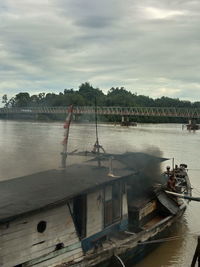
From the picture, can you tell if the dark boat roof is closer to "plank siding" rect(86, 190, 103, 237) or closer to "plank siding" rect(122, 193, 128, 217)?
"plank siding" rect(86, 190, 103, 237)

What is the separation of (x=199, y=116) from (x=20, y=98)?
8046 centimetres

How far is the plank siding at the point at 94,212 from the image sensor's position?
421 inches

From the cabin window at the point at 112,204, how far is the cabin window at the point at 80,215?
1145 millimetres

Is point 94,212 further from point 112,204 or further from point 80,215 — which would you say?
point 112,204

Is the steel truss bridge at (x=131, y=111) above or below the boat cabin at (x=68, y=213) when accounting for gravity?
above

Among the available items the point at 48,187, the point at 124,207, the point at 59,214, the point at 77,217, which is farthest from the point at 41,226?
the point at 124,207

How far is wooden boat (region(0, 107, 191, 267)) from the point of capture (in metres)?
8.47

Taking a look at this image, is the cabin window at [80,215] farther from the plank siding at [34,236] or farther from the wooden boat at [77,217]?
the plank siding at [34,236]

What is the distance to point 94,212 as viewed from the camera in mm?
10914

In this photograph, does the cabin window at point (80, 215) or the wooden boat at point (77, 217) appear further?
Answer: the cabin window at point (80, 215)

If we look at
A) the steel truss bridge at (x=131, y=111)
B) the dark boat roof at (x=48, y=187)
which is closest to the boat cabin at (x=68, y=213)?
the dark boat roof at (x=48, y=187)

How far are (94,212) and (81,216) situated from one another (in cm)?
54

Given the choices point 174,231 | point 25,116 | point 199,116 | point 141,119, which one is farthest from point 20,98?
point 174,231

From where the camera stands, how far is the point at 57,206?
9.42 meters
